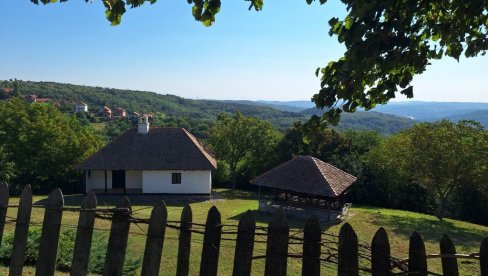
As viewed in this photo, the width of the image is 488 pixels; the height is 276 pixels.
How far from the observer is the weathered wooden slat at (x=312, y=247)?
12.7 feet

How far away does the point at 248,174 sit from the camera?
4519 centimetres

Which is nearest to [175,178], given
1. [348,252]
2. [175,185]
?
[175,185]

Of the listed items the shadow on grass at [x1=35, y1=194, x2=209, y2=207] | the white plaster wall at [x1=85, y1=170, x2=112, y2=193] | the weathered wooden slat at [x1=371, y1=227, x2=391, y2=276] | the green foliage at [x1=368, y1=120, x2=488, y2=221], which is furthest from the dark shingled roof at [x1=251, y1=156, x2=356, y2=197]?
the weathered wooden slat at [x1=371, y1=227, x2=391, y2=276]

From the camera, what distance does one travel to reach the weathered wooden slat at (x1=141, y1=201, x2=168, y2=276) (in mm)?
4254

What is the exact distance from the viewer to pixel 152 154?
3419cm

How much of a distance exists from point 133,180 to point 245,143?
1320 cm

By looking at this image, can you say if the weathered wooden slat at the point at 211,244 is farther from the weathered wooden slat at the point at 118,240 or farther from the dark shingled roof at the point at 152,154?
the dark shingled roof at the point at 152,154

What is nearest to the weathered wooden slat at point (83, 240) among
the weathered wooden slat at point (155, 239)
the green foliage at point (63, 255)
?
the weathered wooden slat at point (155, 239)

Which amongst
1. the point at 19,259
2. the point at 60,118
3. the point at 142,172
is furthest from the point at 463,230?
the point at 60,118

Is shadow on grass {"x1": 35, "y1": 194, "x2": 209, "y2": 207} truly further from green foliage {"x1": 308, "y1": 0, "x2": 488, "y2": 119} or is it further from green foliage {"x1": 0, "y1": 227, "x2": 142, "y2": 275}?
green foliage {"x1": 308, "y1": 0, "x2": 488, "y2": 119}

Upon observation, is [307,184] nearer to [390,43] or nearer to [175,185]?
[175,185]

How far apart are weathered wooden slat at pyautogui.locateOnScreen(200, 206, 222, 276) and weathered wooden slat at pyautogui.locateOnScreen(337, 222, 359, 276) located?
121cm

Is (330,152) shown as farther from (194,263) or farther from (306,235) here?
(306,235)

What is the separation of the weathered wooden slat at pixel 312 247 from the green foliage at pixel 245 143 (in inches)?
1534
